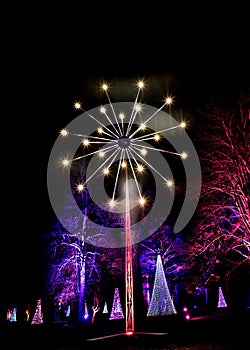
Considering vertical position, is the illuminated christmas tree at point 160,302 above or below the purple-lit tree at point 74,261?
below

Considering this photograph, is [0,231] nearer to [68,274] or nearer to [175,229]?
[68,274]

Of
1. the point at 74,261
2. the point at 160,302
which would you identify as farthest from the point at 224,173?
the point at 74,261

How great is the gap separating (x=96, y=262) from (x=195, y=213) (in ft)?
31.9

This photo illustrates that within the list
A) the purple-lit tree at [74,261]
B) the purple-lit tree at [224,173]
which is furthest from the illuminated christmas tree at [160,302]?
the purple-lit tree at [74,261]

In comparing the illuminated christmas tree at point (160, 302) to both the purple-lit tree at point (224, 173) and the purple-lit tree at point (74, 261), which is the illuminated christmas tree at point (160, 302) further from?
the purple-lit tree at point (74, 261)

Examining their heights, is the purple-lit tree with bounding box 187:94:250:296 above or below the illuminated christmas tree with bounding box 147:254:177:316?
above

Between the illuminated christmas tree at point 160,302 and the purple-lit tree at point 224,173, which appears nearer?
the purple-lit tree at point 224,173

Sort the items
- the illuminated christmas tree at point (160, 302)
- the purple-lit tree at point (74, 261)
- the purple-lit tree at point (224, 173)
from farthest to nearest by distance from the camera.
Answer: the purple-lit tree at point (74, 261) → the illuminated christmas tree at point (160, 302) → the purple-lit tree at point (224, 173)

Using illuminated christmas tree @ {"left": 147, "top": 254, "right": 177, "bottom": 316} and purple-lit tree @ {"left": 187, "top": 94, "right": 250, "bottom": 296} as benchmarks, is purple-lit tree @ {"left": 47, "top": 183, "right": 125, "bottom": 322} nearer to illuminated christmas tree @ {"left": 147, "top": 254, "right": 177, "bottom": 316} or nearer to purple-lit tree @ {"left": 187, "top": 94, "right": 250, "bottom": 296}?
illuminated christmas tree @ {"left": 147, "top": 254, "right": 177, "bottom": 316}

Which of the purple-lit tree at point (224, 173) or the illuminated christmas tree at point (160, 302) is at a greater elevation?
the purple-lit tree at point (224, 173)

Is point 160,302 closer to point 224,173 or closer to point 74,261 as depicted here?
point 224,173

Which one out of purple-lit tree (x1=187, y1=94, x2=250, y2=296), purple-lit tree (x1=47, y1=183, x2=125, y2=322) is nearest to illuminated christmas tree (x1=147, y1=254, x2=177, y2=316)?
purple-lit tree (x1=187, y1=94, x2=250, y2=296)

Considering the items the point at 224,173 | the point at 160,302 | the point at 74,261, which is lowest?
the point at 160,302

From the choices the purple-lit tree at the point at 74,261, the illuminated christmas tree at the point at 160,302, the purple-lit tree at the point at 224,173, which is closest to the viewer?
the purple-lit tree at the point at 224,173
